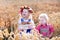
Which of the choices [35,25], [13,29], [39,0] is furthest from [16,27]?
[39,0]

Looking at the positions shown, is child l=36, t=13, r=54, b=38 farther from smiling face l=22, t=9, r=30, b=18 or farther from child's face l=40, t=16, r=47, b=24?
smiling face l=22, t=9, r=30, b=18

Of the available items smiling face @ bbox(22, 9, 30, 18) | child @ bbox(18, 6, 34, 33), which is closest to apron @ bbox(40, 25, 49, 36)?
child @ bbox(18, 6, 34, 33)

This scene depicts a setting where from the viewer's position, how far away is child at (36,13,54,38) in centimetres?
259

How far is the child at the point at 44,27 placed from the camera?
2.59 meters

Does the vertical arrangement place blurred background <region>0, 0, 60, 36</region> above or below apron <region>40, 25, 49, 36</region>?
above

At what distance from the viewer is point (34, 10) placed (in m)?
2.63

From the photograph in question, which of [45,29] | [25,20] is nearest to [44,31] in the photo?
[45,29]

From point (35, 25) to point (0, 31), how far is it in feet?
1.28

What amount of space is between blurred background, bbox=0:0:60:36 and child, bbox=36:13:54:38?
4cm

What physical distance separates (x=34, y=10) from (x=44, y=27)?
0.22 metres

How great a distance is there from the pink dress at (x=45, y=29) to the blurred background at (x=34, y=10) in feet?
0.15

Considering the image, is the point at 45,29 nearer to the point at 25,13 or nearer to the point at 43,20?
the point at 43,20

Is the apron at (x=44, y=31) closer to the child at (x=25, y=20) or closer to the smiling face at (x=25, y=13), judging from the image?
the child at (x=25, y=20)

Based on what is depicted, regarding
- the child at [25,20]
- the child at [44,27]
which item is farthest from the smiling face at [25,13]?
the child at [44,27]
